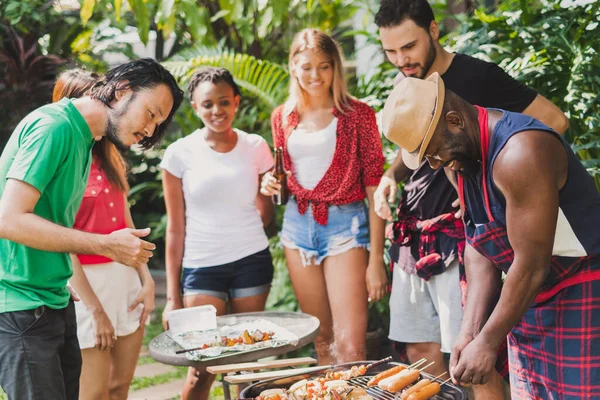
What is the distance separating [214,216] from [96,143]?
0.73 meters

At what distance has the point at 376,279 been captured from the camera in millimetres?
3631

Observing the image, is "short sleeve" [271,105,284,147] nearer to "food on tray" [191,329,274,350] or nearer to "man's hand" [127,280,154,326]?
"man's hand" [127,280,154,326]

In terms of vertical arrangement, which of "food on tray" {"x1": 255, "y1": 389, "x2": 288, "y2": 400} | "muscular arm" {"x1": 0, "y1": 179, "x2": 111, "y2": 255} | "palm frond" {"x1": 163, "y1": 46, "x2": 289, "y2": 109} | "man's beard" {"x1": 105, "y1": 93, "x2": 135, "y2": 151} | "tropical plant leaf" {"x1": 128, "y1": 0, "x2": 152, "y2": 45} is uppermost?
"tropical plant leaf" {"x1": 128, "y1": 0, "x2": 152, "y2": 45}

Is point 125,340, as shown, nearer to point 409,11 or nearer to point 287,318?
point 287,318

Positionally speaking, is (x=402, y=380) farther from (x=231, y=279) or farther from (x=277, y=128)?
(x=277, y=128)

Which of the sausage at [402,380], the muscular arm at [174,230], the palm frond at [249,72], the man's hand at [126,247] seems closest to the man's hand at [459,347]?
the sausage at [402,380]

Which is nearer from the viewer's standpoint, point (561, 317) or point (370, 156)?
point (561, 317)

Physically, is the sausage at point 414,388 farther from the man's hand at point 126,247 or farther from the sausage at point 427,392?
the man's hand at point 126,247

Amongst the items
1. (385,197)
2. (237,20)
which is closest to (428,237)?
(385,197)

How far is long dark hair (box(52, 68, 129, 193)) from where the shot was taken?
3.30 metres

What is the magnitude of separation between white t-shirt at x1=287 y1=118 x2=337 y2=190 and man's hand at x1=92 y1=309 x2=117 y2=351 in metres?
1.20

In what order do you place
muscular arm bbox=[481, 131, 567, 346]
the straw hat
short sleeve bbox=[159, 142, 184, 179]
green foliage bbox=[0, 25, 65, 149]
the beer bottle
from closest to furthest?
muscular arm bbox=[481, 131, 567, 346] < the straw hat < the beer bottle < short sleeve bbox=[159, 142, 184, 179] < green foliage bbox=[0, 25, 65, 149]

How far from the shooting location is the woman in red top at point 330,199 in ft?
12.0

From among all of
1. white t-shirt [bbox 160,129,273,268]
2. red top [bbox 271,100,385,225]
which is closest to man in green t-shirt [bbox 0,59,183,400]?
white t-shirt [bbox 160,129,273,268]
